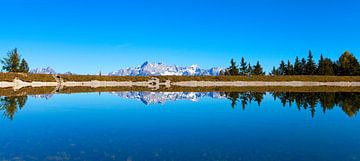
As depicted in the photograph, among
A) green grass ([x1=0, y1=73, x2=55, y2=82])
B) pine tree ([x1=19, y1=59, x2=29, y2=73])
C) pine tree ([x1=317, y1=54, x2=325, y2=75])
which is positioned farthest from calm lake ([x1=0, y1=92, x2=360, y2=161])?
pine tree ([x1=317, y1=54, x2=325, y2=75])

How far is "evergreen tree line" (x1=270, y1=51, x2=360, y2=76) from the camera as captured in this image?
5605 inches

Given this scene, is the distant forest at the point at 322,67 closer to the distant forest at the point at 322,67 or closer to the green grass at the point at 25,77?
the distant forest at the point at 322,67

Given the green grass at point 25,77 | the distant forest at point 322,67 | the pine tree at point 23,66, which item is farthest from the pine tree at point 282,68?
the pine tree at point 23,66

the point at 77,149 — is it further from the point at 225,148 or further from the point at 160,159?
the point at 225,148

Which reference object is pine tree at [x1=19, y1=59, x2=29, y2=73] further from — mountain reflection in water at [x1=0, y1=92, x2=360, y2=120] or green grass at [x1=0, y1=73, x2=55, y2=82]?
mountain reflection in water at [x1=0, y1=92, x2=360, y2=120]

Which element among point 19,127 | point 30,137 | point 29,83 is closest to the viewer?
point 30,137

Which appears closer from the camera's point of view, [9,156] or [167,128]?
[9,156]

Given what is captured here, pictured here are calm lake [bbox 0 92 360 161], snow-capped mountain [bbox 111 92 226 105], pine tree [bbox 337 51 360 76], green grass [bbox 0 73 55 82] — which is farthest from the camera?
pine tree [bbox 337 51 360 76]

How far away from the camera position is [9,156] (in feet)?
45.1

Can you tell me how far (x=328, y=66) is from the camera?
143 metres

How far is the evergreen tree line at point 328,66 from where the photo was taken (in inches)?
5605

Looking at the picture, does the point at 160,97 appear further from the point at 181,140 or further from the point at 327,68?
the point at 327,68

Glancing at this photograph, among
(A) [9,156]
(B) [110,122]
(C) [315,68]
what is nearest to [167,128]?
(B) [110,122]

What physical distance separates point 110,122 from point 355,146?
52.9ft
